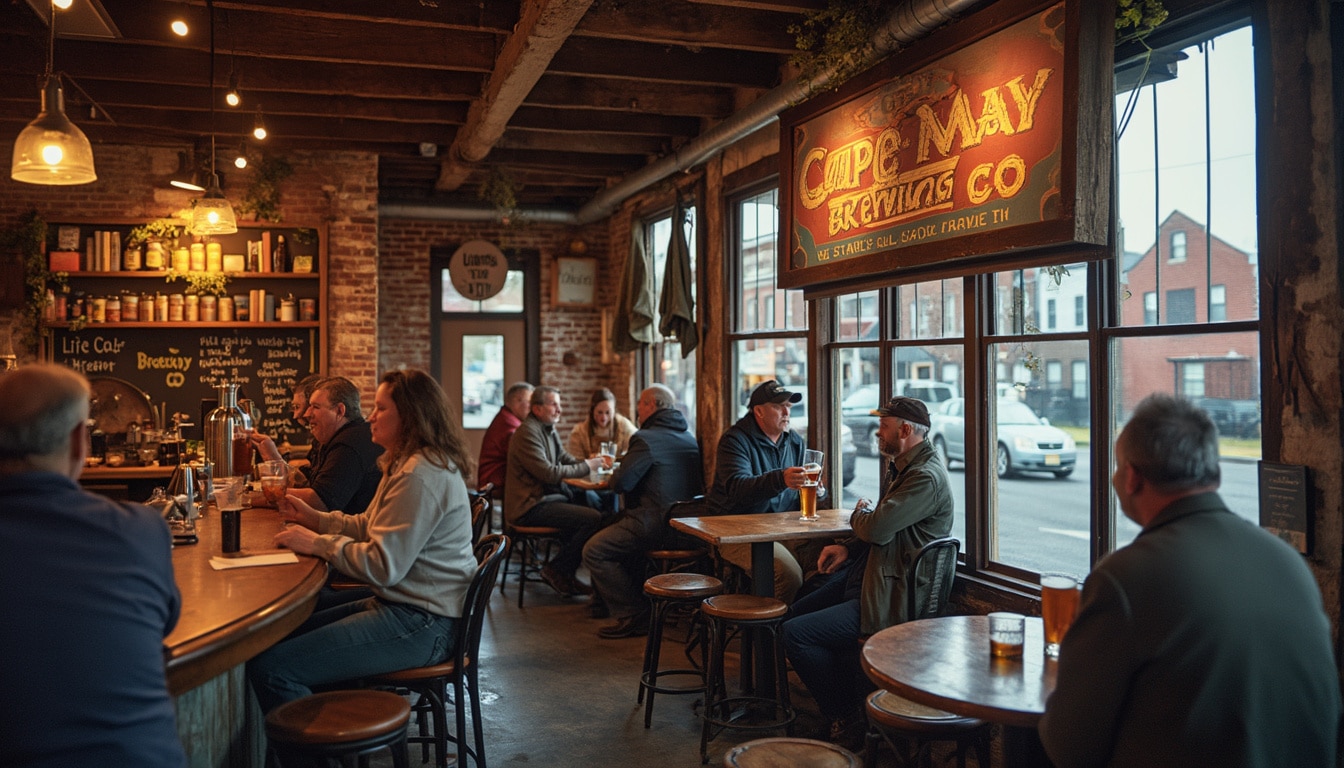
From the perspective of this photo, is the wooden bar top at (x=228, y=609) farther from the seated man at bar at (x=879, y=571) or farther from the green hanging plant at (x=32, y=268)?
the green hanging plant at (x=32, y=268)

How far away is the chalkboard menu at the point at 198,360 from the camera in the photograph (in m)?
7.47

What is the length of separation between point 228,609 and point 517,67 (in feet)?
11.5

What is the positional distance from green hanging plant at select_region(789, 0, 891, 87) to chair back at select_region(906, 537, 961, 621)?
2.22 metres

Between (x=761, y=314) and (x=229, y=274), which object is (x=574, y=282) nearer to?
(x=229, y=274)

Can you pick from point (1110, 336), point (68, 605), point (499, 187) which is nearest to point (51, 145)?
point (68, 605)

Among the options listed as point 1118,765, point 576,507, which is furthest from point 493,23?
point 1118,765

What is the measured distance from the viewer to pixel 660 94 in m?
6.39

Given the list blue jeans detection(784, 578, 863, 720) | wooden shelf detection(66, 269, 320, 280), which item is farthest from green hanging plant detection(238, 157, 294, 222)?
blue jeans detection(784, 578, 863, 720)

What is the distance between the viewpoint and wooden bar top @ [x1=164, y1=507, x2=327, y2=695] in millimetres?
2084

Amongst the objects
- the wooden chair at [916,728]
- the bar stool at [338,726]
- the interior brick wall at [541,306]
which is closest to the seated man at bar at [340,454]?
the bar stool at [338,726]

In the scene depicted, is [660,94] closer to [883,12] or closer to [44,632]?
[883,12]

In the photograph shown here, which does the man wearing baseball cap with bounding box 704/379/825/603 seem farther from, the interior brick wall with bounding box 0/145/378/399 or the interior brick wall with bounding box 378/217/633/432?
the interior brick wall with bounding box 378/217/633/432

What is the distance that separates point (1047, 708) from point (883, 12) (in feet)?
11.4

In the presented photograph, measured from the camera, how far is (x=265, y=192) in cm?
764
